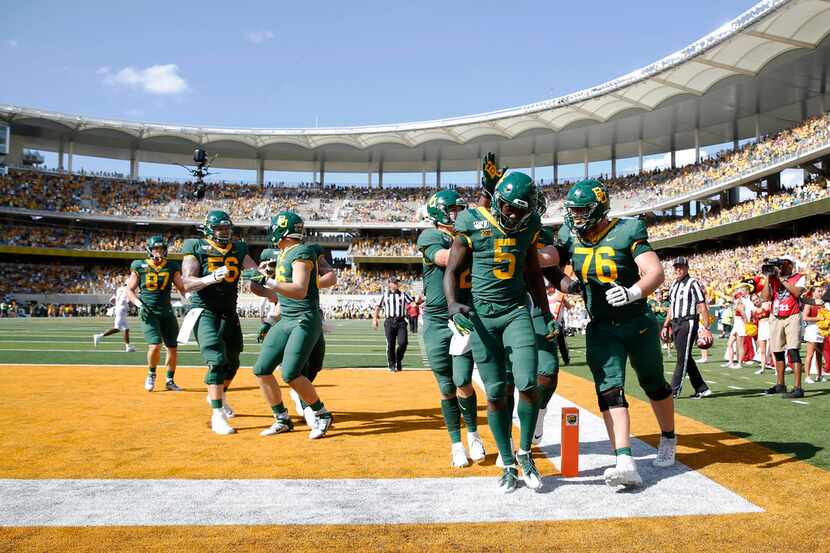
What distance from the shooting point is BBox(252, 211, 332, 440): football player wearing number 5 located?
19.0 ft

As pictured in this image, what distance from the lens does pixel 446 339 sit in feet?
17.4

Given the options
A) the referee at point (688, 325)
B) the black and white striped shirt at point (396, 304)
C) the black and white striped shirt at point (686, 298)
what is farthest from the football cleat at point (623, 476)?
the black and white striped shirt at point (396, 304)

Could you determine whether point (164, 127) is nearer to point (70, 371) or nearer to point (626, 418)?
point (70, 371)

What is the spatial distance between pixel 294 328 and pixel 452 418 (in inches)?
68.8

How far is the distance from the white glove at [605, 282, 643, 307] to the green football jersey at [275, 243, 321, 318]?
2.79m

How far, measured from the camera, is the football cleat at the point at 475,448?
4.96m

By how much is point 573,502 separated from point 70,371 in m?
9.62

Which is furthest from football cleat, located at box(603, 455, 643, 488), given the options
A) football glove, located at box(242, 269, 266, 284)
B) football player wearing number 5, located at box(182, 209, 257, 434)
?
football player wearing number 5, located at box(182, 209, 257, 434)

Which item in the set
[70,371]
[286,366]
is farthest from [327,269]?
[70,371]

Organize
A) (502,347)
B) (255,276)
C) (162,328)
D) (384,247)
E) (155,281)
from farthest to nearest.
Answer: (384,247) < (162,328) < (155,281) < (255,276) < (502,347)

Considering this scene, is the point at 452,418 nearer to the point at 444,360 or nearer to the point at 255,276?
the point at 444,360

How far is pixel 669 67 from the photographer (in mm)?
33125

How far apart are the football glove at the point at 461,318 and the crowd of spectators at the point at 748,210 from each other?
1141 inches

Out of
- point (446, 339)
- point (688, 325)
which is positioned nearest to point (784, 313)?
point (688, 325)
